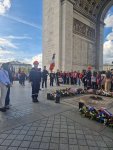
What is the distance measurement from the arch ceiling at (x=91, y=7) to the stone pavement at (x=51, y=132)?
22.7 m

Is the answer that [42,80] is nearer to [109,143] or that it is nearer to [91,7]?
[109,143]

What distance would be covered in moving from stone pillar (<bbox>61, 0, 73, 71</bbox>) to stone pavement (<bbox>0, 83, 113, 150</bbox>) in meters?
16.3

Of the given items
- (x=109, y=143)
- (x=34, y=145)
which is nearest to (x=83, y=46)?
(x=109, y=143)

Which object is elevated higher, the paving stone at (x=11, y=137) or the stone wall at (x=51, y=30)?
the stone wall at (x=51, y=30)

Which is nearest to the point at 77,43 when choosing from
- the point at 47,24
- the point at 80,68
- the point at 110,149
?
the point at 80,68

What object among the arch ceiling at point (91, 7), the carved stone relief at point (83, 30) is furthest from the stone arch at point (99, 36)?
the carved stone relief at point (83, 30)

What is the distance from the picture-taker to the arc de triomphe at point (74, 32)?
69.4 feet

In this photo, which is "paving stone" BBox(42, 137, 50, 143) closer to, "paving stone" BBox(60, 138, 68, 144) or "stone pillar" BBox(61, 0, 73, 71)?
"paving stone" BBox(60, 138, 68, 144)

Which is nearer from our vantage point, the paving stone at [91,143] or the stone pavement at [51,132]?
the stone pavement at [51,132]

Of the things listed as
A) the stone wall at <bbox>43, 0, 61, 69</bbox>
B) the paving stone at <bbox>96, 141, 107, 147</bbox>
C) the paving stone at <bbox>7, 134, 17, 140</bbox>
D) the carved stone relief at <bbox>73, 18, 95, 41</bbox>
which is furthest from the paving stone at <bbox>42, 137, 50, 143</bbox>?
the carved stone relief at <bbox>73, 18, 95, 41</bbox>

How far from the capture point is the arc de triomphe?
2116 cm

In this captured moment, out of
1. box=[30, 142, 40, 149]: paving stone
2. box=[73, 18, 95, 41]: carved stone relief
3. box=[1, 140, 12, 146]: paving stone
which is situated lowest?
box=[30, 142, 40, 149]: paving stone

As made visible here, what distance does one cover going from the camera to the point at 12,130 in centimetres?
369

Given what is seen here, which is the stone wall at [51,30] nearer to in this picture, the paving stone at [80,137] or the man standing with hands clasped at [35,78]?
the man standing with hands clasped at [35,78]
